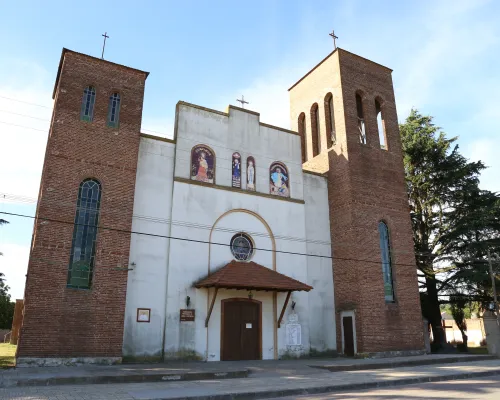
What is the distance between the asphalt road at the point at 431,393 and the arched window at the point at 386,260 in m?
8.41

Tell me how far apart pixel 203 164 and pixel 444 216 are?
16.2 m

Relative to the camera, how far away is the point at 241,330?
17.2 metres

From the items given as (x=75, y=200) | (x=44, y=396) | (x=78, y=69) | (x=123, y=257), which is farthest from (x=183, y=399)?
(x=78, y=69)

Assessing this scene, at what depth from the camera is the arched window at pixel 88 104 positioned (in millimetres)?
16367

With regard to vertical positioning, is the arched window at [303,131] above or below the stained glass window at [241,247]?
above

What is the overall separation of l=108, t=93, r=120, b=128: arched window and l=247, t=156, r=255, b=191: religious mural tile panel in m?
6.18

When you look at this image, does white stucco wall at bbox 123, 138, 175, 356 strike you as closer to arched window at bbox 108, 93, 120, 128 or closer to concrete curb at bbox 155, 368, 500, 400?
arched window at bbox 108, 93, 120, 128

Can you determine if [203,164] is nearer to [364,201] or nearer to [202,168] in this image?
[202,168]

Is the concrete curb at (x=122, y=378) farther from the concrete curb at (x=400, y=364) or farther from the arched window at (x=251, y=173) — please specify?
the arched window at (x=251, y=173)

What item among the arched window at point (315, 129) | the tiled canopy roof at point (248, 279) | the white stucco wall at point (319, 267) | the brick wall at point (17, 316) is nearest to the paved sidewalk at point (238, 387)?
the tiled canopy roof at point (248, 279)

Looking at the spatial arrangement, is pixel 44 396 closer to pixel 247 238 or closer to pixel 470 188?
pixel 247 238

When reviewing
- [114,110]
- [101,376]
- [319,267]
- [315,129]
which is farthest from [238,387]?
[315,129]

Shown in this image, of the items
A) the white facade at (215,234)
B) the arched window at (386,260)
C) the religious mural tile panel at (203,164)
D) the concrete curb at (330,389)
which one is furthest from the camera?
the arched window at (386,260)

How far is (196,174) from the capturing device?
18094 millimetres
